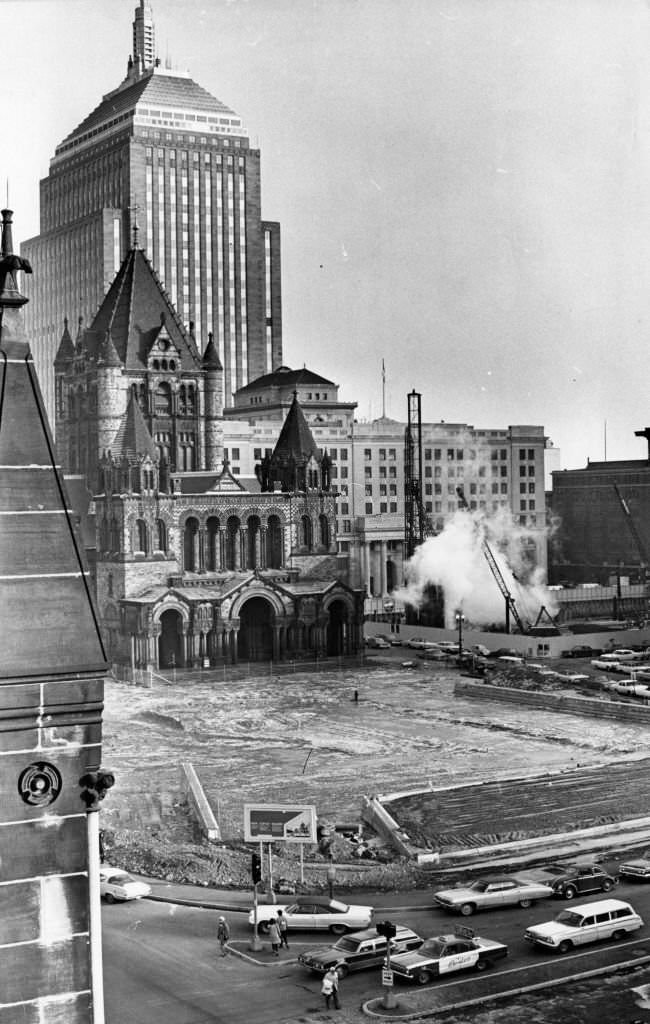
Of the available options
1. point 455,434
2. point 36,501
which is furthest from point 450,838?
point 455,434

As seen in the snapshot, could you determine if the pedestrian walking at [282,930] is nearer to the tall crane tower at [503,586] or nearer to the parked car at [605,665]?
the parked car at [605,665]

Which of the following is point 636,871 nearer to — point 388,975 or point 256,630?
point 388,975

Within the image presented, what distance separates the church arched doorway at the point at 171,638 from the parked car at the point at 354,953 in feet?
192

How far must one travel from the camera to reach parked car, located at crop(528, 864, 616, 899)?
3406 centimetres

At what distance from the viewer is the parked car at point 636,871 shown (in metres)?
35.3

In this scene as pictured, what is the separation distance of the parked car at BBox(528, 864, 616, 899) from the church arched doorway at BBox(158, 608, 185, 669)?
53495 millimetres

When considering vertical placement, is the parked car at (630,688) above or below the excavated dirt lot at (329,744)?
above

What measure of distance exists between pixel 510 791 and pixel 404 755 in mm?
10249

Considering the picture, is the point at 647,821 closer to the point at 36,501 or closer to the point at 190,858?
the point at 190,858

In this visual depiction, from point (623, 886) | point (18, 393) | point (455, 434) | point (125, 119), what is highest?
point (125, 119)

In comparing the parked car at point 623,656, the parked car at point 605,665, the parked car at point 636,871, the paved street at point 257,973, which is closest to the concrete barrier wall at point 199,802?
the paved street at point 257,973

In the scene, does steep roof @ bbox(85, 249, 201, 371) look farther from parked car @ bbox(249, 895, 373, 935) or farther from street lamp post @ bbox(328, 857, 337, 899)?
parked car @ bbox(249, 895, 373, 935)

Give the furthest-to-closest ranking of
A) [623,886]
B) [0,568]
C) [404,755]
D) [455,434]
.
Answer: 1. [455,434]
2. [404,755]
3. [623,886]
4. [0,568]

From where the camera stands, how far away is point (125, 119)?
13675 centimetres
